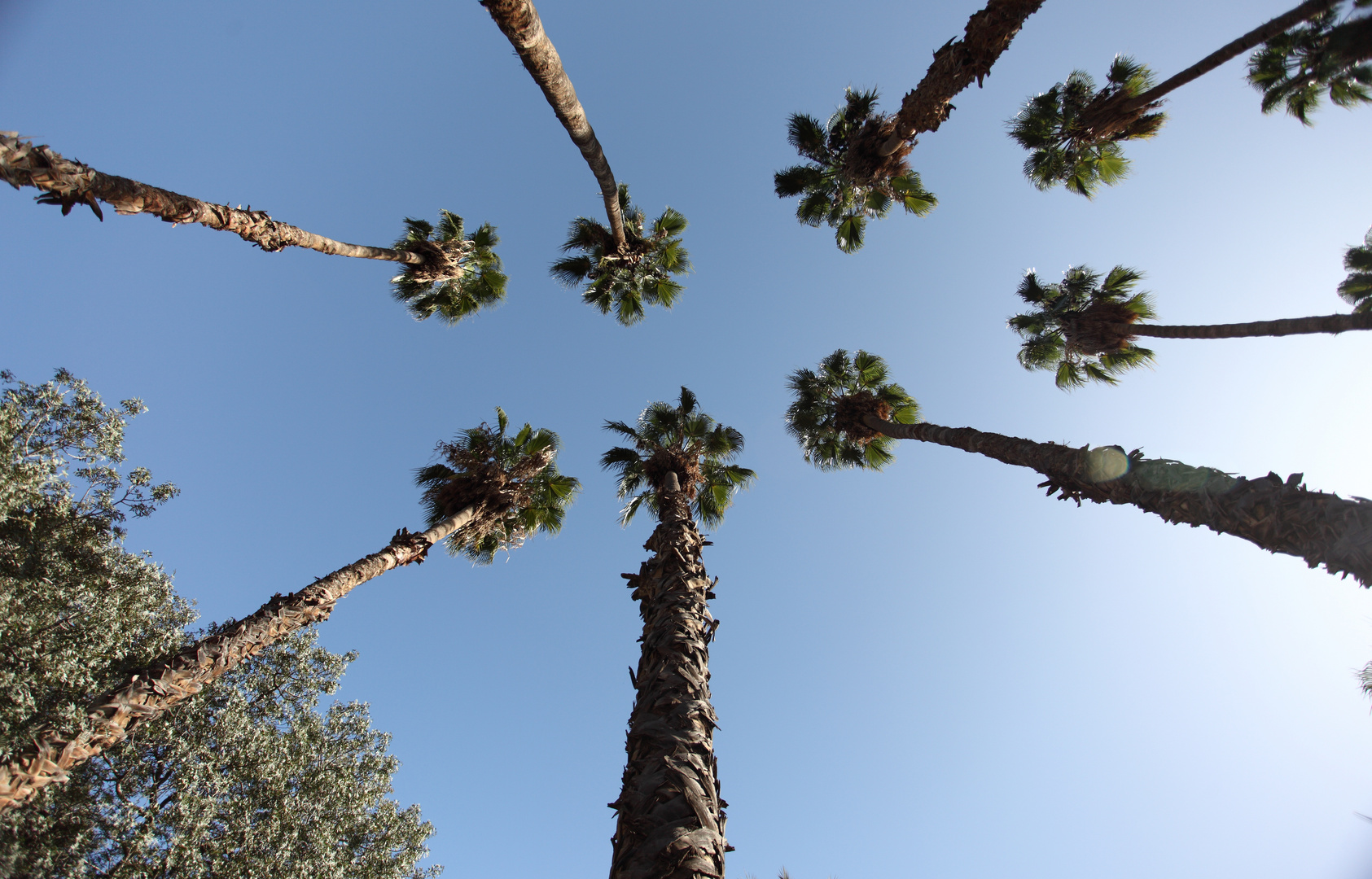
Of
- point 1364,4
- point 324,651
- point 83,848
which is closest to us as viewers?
point 1364,4

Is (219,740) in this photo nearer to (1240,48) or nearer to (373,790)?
(373,790)

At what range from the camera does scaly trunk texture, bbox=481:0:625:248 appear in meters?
6.02

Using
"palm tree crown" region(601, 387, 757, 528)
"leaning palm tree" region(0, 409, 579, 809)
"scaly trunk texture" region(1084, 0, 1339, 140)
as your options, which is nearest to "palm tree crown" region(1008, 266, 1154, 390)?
"scaly trunk texture" region(1084, 0, 1339, 140)

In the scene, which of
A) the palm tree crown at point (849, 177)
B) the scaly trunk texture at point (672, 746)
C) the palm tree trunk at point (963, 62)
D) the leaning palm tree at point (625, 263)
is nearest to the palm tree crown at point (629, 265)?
the leaning palm tree at point (625, 263)

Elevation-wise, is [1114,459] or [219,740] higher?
[1114,459]

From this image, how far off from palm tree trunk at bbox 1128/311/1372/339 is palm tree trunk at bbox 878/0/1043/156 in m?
5.61

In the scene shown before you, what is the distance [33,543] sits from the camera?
1259 centimetres

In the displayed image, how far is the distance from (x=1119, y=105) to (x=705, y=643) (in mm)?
12472

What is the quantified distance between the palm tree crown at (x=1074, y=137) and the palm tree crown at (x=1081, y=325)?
2.04 metres

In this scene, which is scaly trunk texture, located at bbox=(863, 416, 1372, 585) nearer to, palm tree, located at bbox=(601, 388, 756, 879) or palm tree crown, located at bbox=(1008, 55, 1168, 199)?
palm tree, located at bbox=(601, 388, 756, 879)

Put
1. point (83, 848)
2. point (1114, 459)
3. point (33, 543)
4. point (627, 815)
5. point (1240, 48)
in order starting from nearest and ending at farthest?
point (627, 815) < point (1114, 459) < point (1240, 48) < point (83, 848) < point (33, 543)

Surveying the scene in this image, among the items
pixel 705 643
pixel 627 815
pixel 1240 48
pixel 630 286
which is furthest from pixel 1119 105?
pixel 627 815

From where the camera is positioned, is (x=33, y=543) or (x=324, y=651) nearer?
(x=33, y=543)

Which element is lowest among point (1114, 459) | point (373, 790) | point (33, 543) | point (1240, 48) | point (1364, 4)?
point (373, 790)
